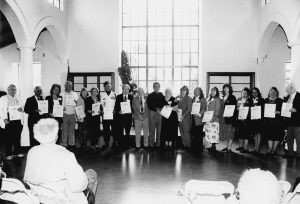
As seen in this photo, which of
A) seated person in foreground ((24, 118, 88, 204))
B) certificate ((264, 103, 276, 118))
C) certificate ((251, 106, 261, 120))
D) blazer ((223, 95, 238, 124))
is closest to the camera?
seated person in foreground ((24, 118, 88, 204))

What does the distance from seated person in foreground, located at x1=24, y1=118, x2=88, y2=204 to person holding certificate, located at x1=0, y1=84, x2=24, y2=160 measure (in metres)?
4.34

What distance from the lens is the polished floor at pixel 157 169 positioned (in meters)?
4.48

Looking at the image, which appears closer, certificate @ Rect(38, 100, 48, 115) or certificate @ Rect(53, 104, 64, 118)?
certificate @ Rect(38, 100, 48, 115)

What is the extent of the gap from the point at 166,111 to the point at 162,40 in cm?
572

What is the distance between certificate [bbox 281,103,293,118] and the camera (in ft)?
22.6

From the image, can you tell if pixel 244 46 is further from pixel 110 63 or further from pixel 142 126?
pixel 142 126

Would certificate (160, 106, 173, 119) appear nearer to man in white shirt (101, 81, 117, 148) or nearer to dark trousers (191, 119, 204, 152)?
dark trousers (191, 119, 204, 152)

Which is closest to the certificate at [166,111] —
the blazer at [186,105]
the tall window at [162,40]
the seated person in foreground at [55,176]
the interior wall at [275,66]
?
the blazer at [186,105]

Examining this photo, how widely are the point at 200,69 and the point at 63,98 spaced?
19.8 feet

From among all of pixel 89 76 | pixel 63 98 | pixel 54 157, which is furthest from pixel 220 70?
pixel 54 157

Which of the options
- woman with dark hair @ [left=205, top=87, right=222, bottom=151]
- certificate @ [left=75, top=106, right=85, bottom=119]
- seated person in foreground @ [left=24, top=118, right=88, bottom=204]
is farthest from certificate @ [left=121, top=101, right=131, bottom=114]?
seated person in foreground @ [left=24, top=118, right=88, bottom=204]

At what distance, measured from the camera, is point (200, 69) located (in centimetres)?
1241

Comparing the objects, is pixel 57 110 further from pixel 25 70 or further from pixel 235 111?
pixel 235 111

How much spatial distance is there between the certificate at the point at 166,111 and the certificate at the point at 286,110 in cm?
247
